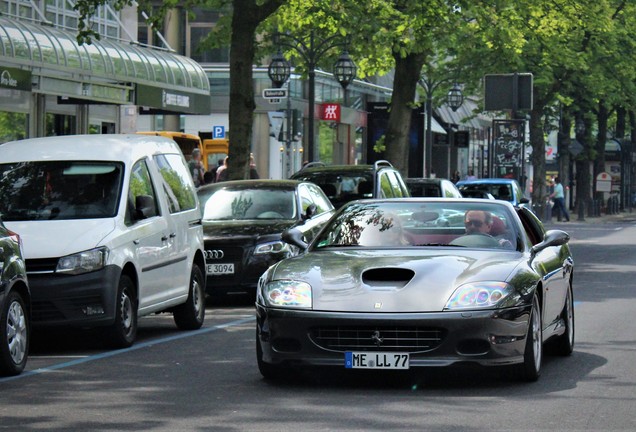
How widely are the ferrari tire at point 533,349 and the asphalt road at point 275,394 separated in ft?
0.34

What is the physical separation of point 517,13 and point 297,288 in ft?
83.0

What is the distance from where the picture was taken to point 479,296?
418 inches

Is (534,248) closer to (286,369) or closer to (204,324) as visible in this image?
(286,369)

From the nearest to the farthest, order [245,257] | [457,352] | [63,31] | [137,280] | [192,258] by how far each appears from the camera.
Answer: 1. [457,352]
2. [137,280]
3. [192,258]
4. [245,257]
5. [63,31]

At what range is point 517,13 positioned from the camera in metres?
35.2

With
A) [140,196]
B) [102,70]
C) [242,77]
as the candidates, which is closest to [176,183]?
[140,196]

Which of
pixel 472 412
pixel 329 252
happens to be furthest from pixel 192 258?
pixel 472 412

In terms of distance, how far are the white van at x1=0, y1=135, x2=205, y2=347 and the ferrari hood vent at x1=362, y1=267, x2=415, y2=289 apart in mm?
3303

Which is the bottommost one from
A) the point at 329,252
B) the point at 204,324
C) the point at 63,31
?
the point at 204,324

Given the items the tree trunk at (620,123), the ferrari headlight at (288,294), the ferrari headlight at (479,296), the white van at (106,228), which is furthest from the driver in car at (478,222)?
the tree trunk at (620,123)

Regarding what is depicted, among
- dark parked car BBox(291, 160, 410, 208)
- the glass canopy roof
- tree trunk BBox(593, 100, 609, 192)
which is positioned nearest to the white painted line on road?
dark parked car BBox(291, 160, 410, 208)

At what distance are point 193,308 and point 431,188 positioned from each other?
14463 millimetres

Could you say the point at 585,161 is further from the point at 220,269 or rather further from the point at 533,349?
the point at 533,349

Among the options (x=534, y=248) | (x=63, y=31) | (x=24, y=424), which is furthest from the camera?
(x=63, y=31)
